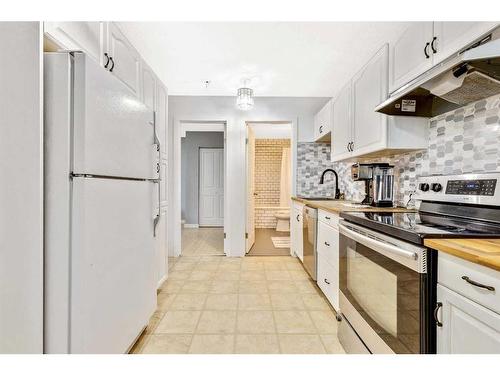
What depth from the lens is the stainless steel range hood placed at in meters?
1.03

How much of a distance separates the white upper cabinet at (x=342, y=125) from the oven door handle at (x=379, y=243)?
122 cm

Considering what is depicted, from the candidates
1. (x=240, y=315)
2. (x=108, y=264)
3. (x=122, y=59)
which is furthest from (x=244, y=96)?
(x=108, y=264)

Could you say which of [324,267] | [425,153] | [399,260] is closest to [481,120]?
[425,153]

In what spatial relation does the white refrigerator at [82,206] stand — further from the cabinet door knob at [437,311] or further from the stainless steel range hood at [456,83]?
the stainless steel range hood at [456,83]

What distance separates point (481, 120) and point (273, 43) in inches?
64.2

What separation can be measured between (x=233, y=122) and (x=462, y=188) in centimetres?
292

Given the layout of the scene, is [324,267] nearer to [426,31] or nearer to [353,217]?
[353,217]

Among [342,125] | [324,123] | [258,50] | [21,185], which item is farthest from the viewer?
[324,123]

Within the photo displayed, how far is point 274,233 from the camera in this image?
17.9 feet

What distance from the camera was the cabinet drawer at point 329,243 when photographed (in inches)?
80.2

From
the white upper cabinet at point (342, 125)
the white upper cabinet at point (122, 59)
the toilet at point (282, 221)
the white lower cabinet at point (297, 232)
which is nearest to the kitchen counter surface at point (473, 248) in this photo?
the white upper cabinet at point (342, 125)

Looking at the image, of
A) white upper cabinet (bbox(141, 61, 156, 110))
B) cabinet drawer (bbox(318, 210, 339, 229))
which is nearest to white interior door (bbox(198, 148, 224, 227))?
white upper cabinet (bbox(141, 61, 156, 110))

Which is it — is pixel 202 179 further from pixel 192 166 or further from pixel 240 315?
pixel 240 315

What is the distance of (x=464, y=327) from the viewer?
0.82 m
